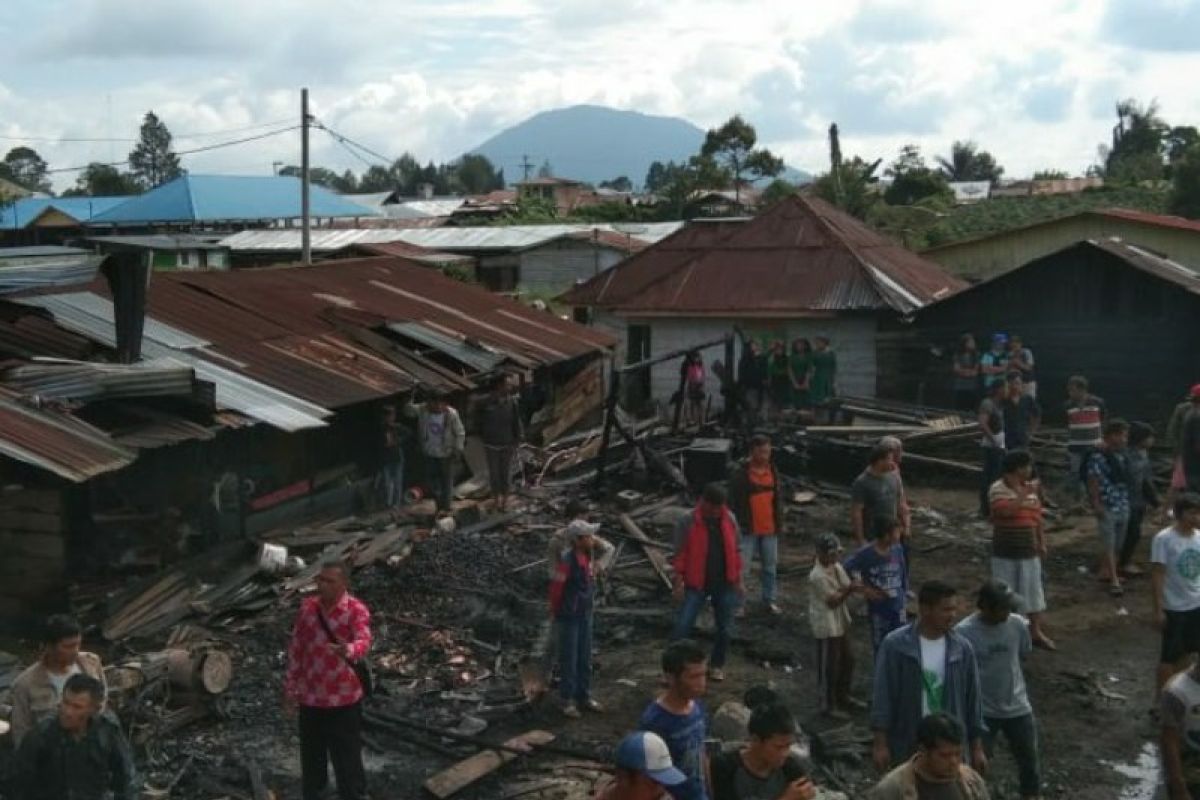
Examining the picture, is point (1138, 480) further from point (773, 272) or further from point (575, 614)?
point (773, 272)

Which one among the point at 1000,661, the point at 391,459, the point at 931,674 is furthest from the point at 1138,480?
the point at 391,459

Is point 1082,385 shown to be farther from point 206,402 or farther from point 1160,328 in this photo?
point 206,402

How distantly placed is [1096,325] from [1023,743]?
16181 mm

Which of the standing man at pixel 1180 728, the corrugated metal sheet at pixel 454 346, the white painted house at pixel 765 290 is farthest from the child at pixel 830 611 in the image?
the white painted house at pixel 765 290

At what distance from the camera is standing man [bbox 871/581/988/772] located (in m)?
6.52

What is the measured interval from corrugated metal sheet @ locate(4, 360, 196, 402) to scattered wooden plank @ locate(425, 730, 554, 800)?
5673 millimetres

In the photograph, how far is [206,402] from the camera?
13.2 metres

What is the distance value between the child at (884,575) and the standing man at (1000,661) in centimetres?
158

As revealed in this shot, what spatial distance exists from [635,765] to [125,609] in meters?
8.09

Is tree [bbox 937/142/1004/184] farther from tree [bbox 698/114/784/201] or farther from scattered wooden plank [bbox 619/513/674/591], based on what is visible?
scattered wooden plank [bbox 619/513/674/591]

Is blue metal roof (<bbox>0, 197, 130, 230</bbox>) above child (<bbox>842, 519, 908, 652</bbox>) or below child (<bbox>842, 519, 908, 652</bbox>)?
above

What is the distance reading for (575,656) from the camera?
9.73 metres

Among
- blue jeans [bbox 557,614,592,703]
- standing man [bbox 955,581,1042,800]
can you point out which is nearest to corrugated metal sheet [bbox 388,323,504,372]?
blue jeans [bbox 557,614,592,703]

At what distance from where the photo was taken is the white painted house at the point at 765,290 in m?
25.2
